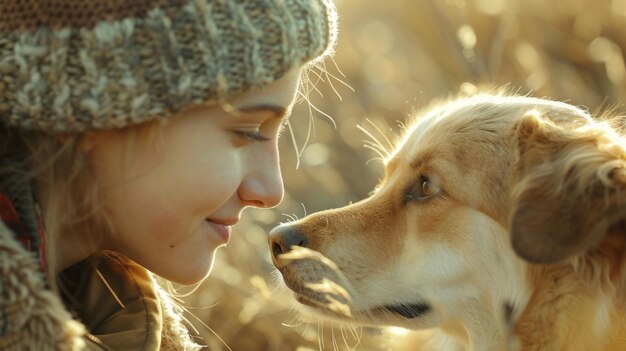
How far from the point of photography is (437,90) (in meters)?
5.07

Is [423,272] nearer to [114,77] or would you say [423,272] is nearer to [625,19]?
[114,77]

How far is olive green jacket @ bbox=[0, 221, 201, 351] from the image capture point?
1.58 m

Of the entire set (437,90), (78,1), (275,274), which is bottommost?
(437,90)

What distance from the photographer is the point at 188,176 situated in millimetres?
1941

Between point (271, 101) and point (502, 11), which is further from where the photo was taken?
point (502, 11)

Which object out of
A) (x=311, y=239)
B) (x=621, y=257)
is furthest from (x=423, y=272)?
(x=621, y=257)

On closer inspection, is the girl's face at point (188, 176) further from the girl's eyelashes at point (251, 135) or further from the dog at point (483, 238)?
the dog at point (483, 238)

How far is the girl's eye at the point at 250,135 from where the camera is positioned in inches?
79.6

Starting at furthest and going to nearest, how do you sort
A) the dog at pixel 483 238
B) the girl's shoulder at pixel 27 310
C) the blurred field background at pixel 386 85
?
the blurred field background at pixel 386 85, the dog at pixel 483 238, the girl's shoulder at pixel 27 310

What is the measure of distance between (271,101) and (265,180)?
0.74ft

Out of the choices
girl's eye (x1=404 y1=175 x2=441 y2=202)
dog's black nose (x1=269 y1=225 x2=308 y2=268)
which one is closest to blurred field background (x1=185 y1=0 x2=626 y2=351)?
dog's black nose (x1=269 y1=225 x2=308 y2=268)

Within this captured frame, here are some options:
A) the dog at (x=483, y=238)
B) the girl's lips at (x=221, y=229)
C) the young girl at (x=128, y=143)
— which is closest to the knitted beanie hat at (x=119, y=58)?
the young girl at (x=128, y=143)

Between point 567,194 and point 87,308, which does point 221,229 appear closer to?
point 87,308

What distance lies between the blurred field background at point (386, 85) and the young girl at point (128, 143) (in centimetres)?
90
